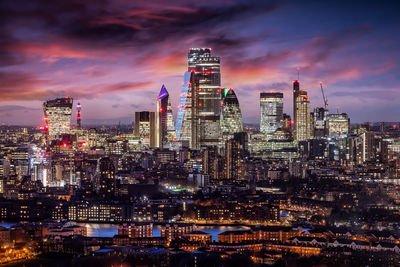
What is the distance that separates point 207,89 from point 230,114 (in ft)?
6.81

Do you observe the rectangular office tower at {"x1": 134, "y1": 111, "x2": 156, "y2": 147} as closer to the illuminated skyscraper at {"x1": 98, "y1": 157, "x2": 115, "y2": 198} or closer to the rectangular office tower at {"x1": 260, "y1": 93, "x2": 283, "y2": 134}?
the rectangular office tower at {"x1": 260, "y1": 93, "x2": 283, "y2": 134}

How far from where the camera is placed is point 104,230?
866 inches

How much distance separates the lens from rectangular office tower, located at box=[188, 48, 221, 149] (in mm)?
53188

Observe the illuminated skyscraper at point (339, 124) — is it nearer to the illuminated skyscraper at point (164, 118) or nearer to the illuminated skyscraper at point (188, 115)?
the illuminated skyscraper at point (188, 115)

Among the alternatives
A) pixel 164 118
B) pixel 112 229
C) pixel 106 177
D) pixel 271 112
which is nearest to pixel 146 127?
pixel 164 118

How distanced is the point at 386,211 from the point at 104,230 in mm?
7591

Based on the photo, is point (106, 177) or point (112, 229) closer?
point (112, 229)

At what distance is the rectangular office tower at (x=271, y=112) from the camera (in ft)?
191

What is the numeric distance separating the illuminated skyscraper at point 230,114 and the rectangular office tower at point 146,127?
4.30 meters

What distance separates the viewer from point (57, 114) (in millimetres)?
52594

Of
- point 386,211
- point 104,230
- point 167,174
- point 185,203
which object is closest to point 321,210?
point 386,211

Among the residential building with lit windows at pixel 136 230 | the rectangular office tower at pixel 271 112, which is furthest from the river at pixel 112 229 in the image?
the rectangular office tower at pixel 271 112

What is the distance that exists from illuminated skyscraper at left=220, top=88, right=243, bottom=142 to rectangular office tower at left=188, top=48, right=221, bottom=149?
0.35 m

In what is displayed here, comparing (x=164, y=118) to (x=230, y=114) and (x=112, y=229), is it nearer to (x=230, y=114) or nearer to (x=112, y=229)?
(x=230, y=114)
